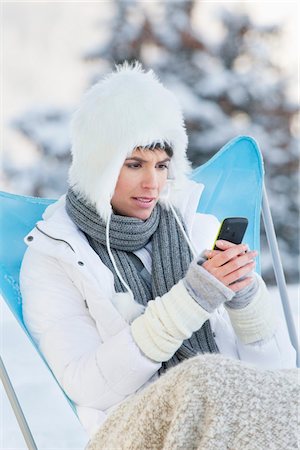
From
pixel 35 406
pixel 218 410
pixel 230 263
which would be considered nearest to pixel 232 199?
pixel 230 263

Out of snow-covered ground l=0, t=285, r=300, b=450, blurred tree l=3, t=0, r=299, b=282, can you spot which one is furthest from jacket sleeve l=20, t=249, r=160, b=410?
blurred tree l=3, t=0, r=299, b=282

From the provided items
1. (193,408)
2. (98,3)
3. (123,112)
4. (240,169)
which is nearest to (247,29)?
(98,3)

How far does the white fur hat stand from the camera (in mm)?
1712

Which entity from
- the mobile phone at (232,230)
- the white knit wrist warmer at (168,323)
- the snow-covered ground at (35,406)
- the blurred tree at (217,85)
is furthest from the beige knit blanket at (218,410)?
the blurred tree at (217,85)

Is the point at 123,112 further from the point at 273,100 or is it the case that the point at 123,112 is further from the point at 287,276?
the point at 273,100

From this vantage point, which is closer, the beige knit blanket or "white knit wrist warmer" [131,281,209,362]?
the beige knit blanket

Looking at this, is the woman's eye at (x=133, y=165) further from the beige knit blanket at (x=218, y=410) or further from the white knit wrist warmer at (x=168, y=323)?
the beige knit blanket at (x=218, y=410)

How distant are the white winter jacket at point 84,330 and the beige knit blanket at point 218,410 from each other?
31 centimetres

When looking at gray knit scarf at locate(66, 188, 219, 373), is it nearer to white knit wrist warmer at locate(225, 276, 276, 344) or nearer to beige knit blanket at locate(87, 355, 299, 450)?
white knit wrist warmer at locate(225, 276, 276, 344)

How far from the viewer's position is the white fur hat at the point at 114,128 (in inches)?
67.4

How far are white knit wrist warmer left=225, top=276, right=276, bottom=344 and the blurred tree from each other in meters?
6.72

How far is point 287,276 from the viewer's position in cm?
855

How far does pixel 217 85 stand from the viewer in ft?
29.5

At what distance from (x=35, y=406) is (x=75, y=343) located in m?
0.95
